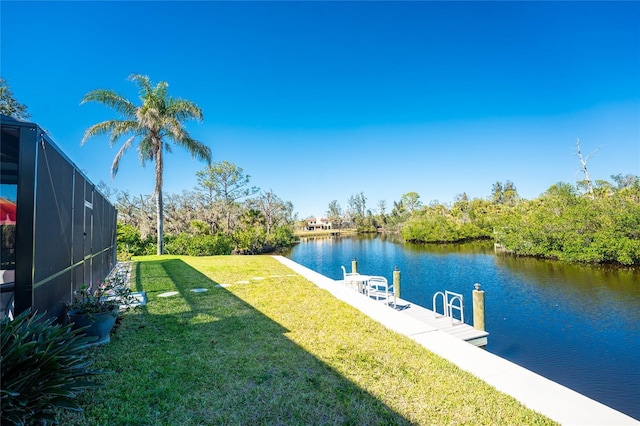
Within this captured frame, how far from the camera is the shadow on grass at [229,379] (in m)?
2.13

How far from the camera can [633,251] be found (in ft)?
45.7

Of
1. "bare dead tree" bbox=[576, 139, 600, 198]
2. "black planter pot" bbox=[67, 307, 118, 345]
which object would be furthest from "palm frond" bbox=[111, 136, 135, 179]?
"bare dead tree" bbox=[576, 139, 600, 198]

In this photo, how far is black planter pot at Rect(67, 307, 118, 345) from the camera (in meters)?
3.23

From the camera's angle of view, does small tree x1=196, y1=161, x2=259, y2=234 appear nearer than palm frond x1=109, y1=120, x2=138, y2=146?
No

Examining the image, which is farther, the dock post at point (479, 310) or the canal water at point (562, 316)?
the dock post at point (479, 310)

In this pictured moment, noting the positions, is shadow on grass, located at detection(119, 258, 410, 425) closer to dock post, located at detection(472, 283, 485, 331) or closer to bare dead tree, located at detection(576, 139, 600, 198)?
dock post, located at detection(472, 283, 485, 331)

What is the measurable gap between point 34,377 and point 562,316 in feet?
35.8

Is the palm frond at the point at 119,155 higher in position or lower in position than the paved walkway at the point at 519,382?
higher

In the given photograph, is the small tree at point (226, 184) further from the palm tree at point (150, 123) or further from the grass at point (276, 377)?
the grass at point (276, 377)

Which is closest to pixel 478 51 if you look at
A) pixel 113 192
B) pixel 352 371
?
pixel 352 371

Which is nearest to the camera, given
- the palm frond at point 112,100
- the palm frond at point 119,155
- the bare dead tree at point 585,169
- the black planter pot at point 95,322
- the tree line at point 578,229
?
the black planter pot at point 95,322

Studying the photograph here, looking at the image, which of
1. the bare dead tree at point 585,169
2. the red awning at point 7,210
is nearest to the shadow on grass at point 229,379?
the red awning at point 7,210

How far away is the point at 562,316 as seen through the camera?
838 cm

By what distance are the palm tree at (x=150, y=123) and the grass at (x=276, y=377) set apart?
1154cm
